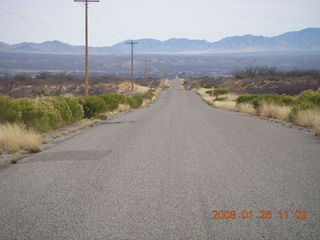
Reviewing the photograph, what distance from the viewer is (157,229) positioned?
5.08 meters

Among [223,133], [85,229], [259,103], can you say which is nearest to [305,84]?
[259,103]

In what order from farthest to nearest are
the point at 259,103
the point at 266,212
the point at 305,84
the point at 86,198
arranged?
the point at 305,84, the point at 259,103, the point at 86,198, the point at 266,212

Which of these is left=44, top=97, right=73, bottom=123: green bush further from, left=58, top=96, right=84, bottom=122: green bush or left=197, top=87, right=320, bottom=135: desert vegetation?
left=197, top=87, right=320, bottom=135: desert vegetation

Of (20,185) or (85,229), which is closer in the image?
(85,229)

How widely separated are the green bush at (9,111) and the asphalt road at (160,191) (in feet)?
14.3

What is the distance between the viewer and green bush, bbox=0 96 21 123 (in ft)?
49.2

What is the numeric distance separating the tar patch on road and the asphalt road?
0.08 ft

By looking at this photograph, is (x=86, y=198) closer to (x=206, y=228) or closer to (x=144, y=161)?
(x=206, y=228)

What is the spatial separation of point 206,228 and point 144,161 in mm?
4368

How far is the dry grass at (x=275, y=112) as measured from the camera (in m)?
21.7

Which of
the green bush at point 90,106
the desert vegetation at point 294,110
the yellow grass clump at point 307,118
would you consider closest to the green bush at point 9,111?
the green bush at point 90,106
